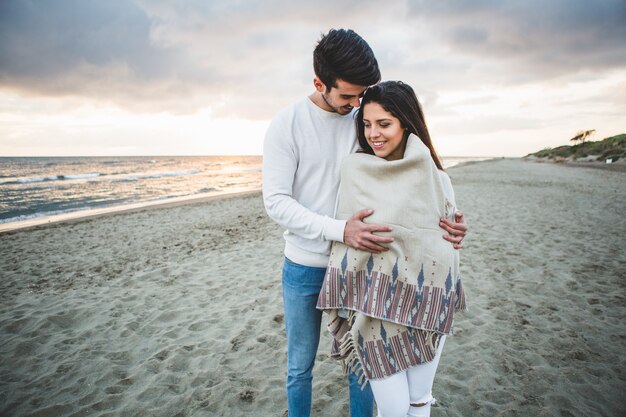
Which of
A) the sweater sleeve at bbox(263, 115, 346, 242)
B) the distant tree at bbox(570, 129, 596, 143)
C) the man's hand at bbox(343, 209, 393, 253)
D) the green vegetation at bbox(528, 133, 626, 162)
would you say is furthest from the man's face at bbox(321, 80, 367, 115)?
the distant tree at bbox(570, 129, 596, 143)

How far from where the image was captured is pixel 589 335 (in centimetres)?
332

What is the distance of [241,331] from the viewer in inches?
146

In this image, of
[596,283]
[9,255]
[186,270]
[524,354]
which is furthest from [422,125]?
[9,255]

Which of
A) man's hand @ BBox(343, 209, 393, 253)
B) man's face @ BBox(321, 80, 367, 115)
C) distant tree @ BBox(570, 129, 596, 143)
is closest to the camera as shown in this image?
man's hand @ BBox(343, 209, 393, 253)

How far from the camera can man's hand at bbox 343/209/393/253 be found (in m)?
1.45

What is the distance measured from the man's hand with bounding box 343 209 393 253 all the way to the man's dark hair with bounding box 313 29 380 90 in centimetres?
66

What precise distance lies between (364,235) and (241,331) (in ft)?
9.29

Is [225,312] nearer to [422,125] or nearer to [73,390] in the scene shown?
[73,390]

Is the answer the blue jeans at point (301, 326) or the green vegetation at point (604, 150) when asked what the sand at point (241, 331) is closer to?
the blue jeans at point (301, 326)

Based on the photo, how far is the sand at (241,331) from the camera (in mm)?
2658

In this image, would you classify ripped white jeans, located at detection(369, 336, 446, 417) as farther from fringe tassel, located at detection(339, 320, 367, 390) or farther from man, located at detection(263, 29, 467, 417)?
man, located at detection(263, 29, 467, 417)

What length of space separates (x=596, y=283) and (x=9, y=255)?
11.0 meters

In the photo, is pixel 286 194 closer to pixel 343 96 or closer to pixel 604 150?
pixel 343 96

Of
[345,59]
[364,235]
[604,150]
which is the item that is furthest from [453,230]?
[604,150]
